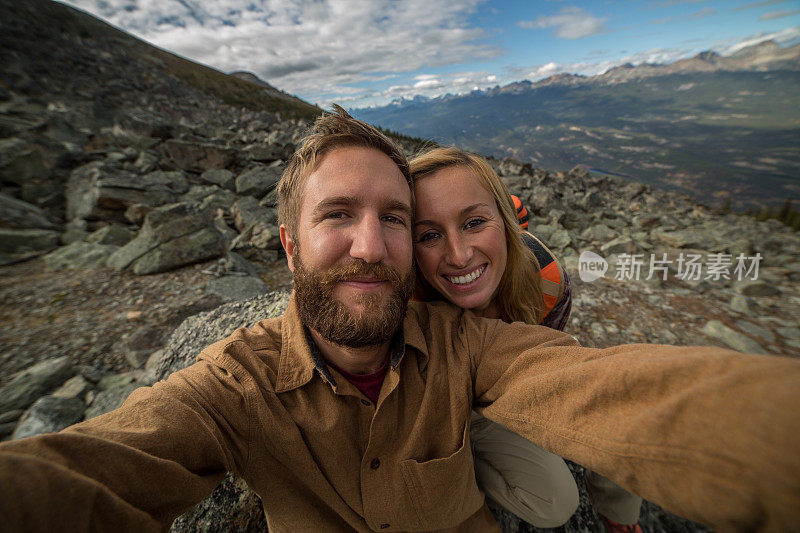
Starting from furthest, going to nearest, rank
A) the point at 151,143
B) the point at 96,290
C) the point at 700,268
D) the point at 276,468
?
the point at 151,143, the point at 700,268, the point at 96,290, the point at 276,468

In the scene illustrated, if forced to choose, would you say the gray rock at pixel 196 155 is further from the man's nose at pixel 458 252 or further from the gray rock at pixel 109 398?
the man's nose at pixel 458 252

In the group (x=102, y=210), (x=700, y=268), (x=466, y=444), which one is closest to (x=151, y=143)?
(x=102, y=210)

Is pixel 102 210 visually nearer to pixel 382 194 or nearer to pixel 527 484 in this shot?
pixel 382 194

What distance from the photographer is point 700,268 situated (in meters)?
8.24

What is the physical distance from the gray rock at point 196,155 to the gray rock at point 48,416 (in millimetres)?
11378

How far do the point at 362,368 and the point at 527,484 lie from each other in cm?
158

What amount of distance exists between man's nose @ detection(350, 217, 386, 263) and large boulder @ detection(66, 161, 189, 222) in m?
9.98

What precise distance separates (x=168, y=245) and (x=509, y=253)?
712 centimetres

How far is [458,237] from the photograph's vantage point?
246cm

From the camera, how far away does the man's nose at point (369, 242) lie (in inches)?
67.8

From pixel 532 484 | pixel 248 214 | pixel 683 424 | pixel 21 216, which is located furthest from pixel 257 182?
pixel 683 424

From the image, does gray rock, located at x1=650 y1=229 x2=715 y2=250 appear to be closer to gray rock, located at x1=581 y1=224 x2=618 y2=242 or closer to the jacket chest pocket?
gray rock, located at x1=581 y1=224 x2=618 y2=242

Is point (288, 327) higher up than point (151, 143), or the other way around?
point (151, 143)

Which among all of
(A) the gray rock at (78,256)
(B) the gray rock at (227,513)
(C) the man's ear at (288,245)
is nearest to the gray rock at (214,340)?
(B) the gray rock at (227,513)
